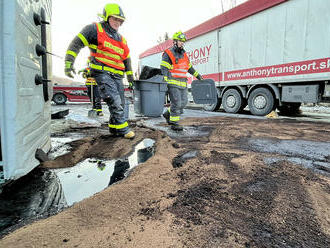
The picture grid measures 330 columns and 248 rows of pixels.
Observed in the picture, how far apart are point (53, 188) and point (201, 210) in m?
1.15

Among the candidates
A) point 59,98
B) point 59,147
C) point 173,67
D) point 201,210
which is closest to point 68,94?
point 59,98

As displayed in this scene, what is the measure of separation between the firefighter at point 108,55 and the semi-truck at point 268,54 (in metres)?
4.85

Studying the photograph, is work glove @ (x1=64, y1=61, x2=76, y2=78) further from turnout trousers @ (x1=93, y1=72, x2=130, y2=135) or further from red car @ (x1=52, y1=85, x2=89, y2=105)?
red car @ (x1=52, y1=85, x2=89, y2=105)

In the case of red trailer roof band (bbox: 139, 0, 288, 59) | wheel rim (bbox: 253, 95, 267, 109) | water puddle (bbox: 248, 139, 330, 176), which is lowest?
water puddle (bbox: 248, 139, 330, 176)

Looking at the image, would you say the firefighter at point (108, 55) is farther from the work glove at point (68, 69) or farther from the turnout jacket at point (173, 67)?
the turnout jacket at point (173, 67)

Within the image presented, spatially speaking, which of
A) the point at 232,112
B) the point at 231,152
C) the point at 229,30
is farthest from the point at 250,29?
the point at 231,152

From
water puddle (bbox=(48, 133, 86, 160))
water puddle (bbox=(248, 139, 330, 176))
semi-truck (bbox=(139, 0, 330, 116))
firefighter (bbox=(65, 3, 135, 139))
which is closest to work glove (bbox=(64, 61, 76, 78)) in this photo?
firefighter (bbox=(65, 3, 135, 139))

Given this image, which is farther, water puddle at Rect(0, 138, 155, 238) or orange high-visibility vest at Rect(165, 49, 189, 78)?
orange high-visibility vest at Rect(165, 49, 189, 78)

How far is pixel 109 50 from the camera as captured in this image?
3096mm

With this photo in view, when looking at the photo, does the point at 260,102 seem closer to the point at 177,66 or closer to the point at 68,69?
the point at 177,66

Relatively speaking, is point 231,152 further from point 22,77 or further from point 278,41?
point 278,41

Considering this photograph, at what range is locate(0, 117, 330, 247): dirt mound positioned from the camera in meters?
1.00

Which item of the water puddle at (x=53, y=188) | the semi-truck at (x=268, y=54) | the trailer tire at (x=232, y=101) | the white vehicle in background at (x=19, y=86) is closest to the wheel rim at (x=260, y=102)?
the semi-truck at (x=268, y=54)

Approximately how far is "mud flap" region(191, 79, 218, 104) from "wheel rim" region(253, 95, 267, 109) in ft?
6.66
